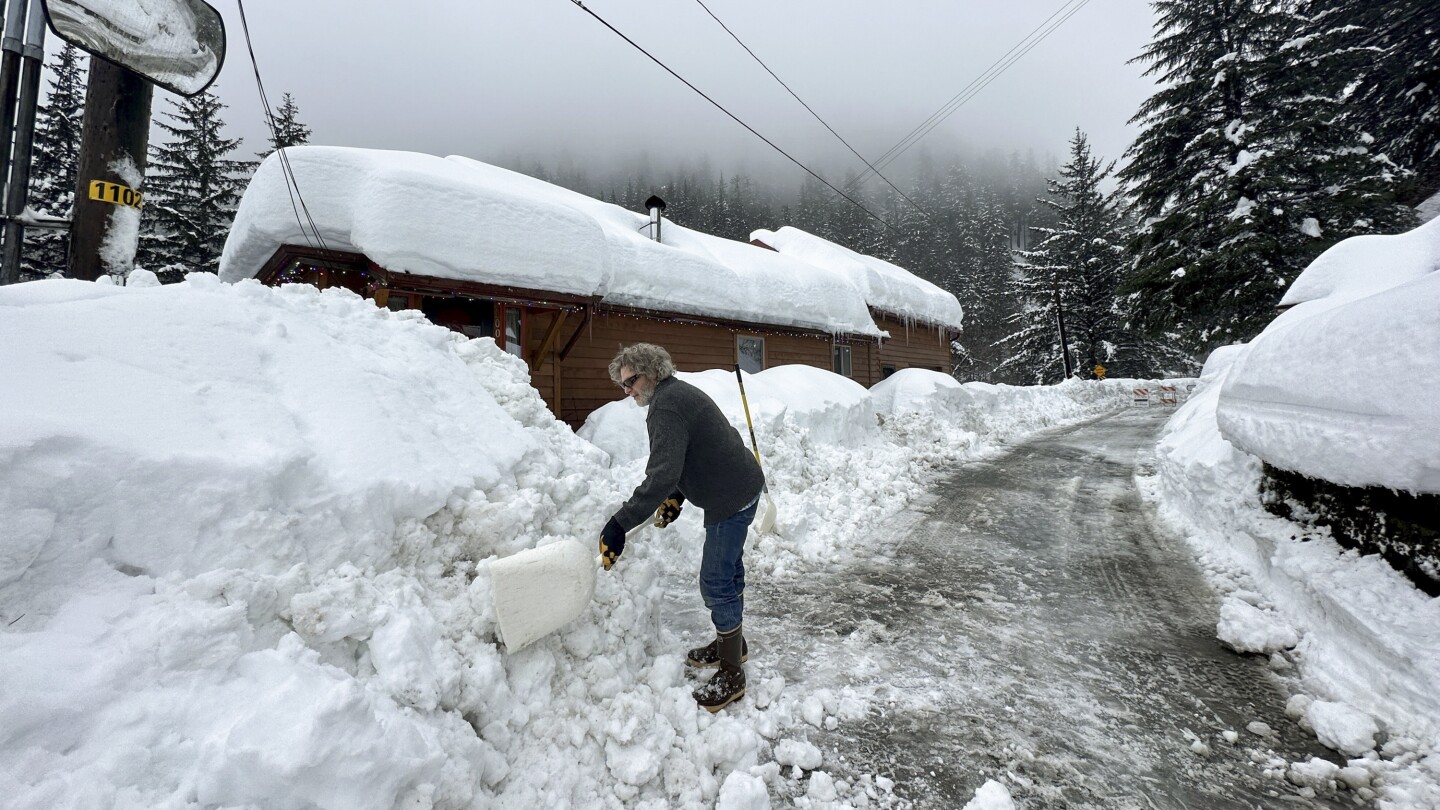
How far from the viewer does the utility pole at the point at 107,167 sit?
3707mm

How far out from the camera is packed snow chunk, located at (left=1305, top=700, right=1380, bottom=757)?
87.6 inches

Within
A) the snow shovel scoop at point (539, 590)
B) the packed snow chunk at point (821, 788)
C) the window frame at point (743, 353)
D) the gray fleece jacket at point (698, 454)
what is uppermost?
the window frame at point (743, 353)

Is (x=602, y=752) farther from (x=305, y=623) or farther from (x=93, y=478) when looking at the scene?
(x=93, y=478)

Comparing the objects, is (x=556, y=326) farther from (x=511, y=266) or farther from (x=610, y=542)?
(x=610, y=542)

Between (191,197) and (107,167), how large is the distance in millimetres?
19939

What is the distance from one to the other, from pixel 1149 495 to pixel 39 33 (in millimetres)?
11494

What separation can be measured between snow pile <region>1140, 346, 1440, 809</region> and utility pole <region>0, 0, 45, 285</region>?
8215 mm

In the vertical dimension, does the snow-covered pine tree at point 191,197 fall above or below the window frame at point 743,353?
above

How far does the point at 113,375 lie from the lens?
212cm

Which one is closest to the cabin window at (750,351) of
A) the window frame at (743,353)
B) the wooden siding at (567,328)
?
the window frame at (743,353)

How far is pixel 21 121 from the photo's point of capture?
3.67 metres

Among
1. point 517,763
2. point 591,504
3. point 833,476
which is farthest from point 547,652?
point 833,476

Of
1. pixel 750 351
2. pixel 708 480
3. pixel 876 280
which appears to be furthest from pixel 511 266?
pixel 876 280

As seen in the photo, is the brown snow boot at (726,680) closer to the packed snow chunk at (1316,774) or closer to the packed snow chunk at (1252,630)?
the packed snow chunk at (1316,774)
